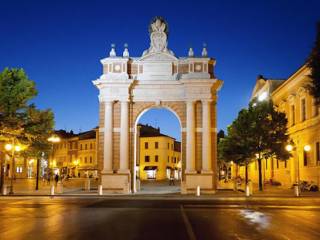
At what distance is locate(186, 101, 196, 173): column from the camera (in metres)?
38.5

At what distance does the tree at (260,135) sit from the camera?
1694 inches

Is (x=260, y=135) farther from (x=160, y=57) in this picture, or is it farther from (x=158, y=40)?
(x=158, y=40)

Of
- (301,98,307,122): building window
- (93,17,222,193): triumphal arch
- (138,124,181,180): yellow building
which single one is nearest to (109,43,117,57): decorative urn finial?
(93,17,222,193): triumphal arch

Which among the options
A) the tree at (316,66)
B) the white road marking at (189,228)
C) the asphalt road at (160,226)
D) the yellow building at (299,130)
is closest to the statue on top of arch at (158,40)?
the yellow building at (299,130)

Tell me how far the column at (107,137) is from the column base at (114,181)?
0.58 m

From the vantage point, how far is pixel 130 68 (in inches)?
1587

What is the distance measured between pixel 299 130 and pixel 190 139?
45.6 feet

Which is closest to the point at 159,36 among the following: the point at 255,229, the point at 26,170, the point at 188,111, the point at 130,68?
the point at 130,68

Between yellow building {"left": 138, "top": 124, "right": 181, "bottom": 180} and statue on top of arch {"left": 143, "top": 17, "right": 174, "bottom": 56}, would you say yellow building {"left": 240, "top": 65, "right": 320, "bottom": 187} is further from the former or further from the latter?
yellow building {"left": 138, "top": 124, "right": 181, "bottom": 180}

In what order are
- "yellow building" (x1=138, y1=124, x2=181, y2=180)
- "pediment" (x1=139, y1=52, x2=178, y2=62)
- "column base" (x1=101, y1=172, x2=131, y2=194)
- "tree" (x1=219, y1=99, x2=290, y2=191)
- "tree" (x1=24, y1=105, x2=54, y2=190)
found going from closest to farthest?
"column base" (x1=101, y1=172, x2=131, y2=194) < "pediment" (x1=139, y1=52, x2=178, y2=62) < "tree" (x1=24, y1=105, x2=54, y2=190) < "tree" (x1=219, y1=99, x2=290, y2=191) < "yellow building" (x1=138, y1=124, x2=181, y2=180)

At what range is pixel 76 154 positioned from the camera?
376ft

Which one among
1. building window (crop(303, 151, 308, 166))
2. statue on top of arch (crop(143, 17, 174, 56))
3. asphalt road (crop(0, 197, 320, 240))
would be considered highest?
statue on top of arch (crop(143, 17, 174, 56))

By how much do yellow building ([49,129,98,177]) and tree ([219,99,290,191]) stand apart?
206ft

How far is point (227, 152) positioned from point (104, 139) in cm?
1603
